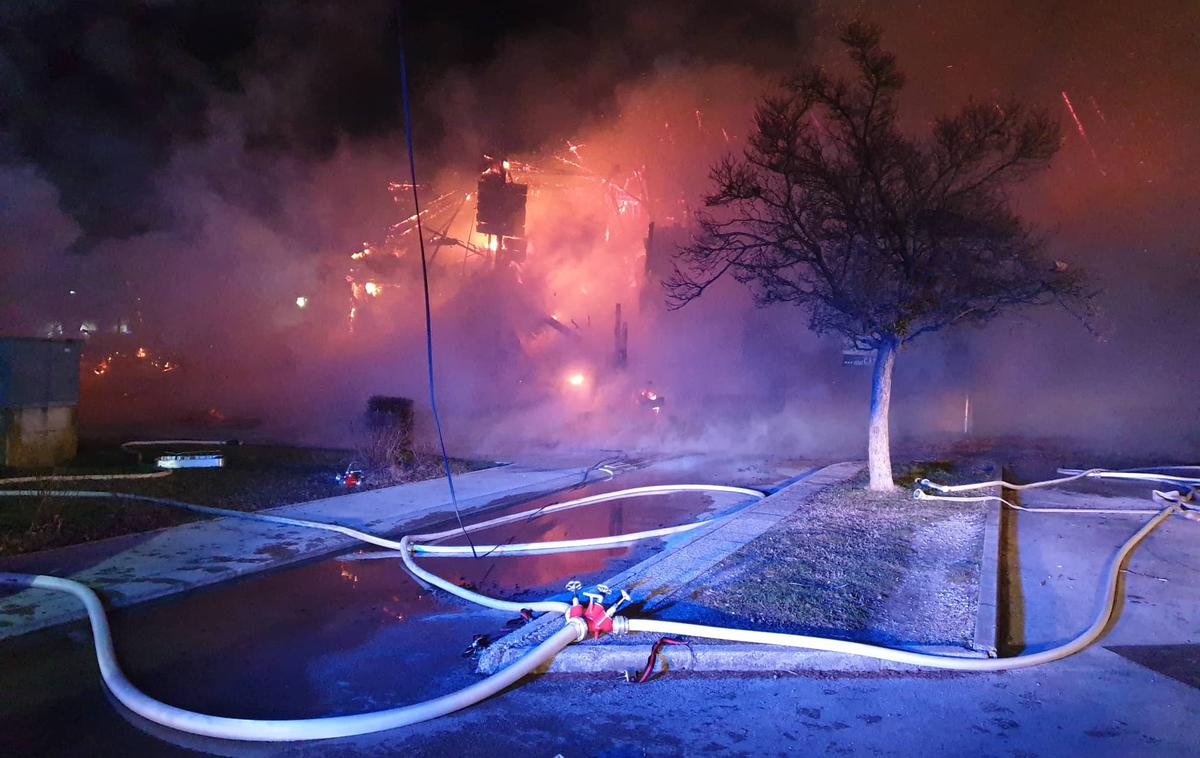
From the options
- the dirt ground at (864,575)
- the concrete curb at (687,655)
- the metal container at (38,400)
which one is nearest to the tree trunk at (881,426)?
the dirt ground at (864,575)

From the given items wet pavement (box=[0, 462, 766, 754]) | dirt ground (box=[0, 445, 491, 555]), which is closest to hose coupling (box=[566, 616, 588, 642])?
wet pavement (box=[0, 462, 766, 754])

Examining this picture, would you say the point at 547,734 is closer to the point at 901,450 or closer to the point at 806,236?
the point at 806,236

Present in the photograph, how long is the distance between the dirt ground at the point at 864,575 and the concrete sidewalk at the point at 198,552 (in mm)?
4498

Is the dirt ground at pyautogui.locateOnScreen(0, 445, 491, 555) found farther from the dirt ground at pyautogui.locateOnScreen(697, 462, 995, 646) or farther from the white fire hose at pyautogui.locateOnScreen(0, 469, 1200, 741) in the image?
the dirt ground at pyautogui.locateOnScreen(697, 462, 995, 646)

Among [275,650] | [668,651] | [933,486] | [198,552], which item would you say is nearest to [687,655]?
[668,651]

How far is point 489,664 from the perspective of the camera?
4.43 m

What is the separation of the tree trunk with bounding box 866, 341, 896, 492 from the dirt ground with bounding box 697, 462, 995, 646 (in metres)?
1.08

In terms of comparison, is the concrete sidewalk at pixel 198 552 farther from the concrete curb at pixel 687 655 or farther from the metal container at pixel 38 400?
the metal container at pixel 38 400

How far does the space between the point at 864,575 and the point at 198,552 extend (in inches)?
256

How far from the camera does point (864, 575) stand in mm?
5914

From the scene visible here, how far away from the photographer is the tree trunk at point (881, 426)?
388 inches

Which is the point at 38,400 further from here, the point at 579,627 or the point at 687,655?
the point at 687,655

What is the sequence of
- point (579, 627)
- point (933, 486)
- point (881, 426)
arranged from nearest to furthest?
1. point (579, 627)
2. point (933, 486)
3. point (881, 426)

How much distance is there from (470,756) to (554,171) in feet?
120
